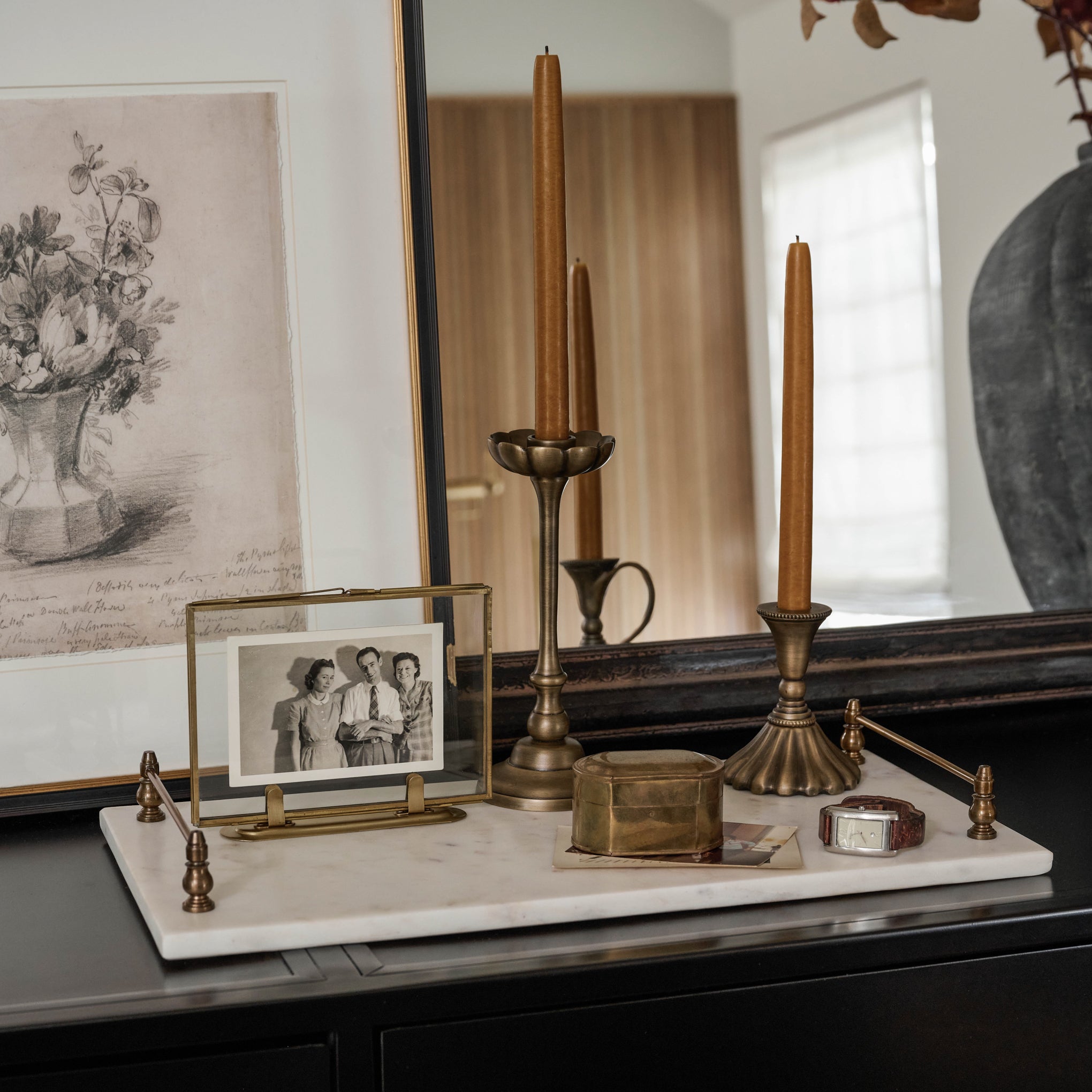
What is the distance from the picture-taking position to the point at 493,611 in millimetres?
986

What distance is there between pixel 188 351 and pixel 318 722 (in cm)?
32

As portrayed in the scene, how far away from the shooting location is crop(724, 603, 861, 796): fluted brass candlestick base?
2.64 ft

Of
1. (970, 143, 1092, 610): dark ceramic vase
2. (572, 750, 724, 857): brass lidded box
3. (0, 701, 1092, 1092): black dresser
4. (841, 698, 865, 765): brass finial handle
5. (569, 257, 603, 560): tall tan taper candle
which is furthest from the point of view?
(970, 143, 1092, 610): dark ceramic vase

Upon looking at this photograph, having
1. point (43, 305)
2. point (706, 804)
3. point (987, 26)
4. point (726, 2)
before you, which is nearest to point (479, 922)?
point (706, 804)

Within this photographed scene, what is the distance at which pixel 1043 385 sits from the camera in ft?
3.67

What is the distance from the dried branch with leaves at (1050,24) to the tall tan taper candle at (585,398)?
0.37 metres

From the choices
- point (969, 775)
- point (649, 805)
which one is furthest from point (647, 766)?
point (969, 775)

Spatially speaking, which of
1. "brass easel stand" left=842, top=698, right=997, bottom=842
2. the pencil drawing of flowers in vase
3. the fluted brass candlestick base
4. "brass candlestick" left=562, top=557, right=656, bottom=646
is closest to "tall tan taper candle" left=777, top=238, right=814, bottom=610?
the fluted brass candlestick base

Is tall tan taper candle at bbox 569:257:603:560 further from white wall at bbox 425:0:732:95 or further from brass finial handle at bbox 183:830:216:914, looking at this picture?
brass finial handle at bbox 183:830:216:914

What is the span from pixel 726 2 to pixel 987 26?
267 millimetres

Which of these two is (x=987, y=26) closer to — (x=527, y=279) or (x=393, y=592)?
(x=527, y=279)

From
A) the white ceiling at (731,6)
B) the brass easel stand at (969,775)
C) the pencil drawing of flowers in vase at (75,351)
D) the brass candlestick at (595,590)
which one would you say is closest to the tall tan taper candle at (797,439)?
the brass easel stand at (969,775)

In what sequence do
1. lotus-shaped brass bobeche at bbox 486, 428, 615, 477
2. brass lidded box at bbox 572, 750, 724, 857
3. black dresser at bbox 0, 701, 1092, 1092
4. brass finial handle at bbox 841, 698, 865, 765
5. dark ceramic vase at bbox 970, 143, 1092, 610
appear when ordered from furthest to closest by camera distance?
1. dark ceramic vase at bbox 970, 143, 1092, 610
2. brass finial handle at bbox 841, 698, 865, 765
3. lotus-shaped brass bobeche at bbox 486, 428, 615, 477
4. brass lidded box at bbox 572, 750, 724, 857
5. black dresser at bbox 0, 701, 1092, 1092

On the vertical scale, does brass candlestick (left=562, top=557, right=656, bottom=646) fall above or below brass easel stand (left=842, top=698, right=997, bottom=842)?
above
